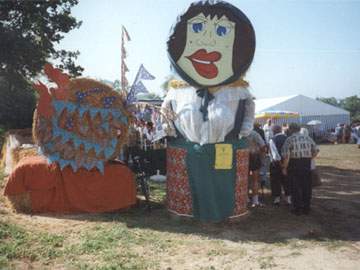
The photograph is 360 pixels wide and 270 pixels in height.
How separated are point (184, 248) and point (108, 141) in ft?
8.27

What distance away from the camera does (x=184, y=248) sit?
5.17m

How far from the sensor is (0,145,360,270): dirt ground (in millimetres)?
4648

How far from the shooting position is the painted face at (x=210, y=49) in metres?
6.18

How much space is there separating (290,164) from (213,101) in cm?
180

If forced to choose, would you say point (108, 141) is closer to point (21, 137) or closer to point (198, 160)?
point (198, 160)

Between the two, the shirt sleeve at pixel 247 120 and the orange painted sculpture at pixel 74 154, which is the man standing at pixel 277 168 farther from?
the orange painted sculpture at pixel 74 154

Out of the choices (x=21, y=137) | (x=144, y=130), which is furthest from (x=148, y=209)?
(x=21, y=137)

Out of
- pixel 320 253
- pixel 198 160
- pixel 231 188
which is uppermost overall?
pixel 198 160

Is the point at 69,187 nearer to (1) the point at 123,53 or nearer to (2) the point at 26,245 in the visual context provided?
(2) the point at 26,245

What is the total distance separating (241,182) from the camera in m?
6.46

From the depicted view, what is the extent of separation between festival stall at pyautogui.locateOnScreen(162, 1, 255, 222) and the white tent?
20990mm

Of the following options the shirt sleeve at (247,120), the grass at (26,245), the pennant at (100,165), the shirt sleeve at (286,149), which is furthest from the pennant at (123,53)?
the grass at (26,245)

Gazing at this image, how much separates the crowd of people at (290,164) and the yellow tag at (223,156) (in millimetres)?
1261

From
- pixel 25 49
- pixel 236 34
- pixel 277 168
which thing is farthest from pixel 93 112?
pixel 25 49
